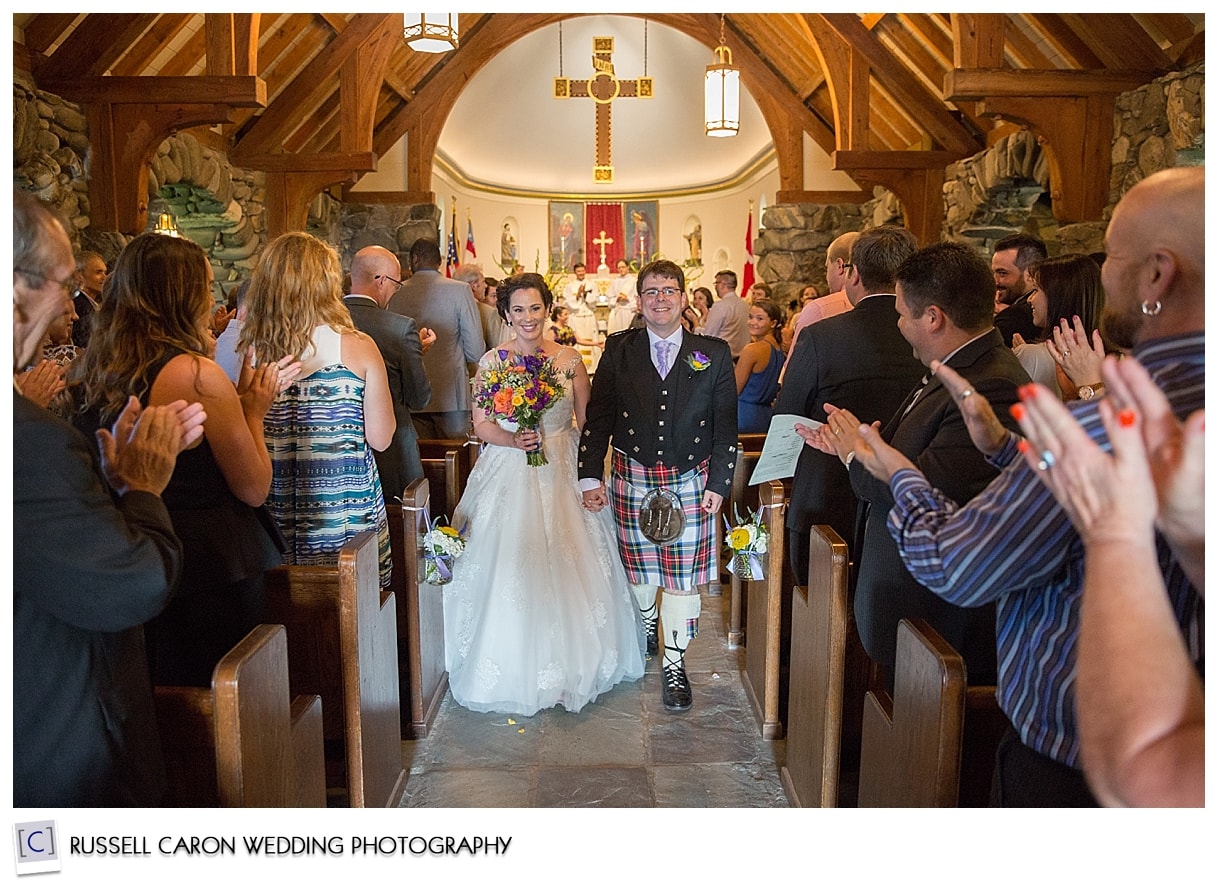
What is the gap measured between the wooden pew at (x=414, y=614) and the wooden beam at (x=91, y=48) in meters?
4.23

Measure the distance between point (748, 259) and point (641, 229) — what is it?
261 cm

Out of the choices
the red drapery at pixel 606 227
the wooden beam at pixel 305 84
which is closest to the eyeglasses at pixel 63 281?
the wooden beam at pixel 305 84

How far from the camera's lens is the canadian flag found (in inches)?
514

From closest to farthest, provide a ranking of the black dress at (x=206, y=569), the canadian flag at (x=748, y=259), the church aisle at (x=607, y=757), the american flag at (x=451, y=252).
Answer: the black dress at (x=206, y=569) → the church aisle at (x=607, y=757) → the american flag at (x=451, y=252) → the canadian flag at (x=748, y=259)

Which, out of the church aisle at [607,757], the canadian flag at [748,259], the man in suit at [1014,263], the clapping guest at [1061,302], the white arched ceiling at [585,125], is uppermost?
the white arched ceiling at [585,125]

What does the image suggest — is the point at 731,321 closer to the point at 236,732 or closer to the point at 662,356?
the point at 662,356

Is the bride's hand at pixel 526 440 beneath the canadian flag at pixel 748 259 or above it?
beneath

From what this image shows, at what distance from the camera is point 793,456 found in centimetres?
266

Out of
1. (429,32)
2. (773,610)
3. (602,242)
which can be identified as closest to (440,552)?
(773,610)

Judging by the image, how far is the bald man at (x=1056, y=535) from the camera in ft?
3.63

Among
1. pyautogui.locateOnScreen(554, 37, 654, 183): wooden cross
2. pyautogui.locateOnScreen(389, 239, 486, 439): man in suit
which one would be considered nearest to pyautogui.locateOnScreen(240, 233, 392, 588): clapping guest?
pyautogui.locateOnScreen(389, 239, 486, 439): man in suit

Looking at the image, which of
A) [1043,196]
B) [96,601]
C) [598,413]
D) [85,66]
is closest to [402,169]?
[85,66]

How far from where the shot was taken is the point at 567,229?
16.0 meters

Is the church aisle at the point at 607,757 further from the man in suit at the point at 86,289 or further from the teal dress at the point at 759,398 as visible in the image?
the man in suit at the point at 86,289
